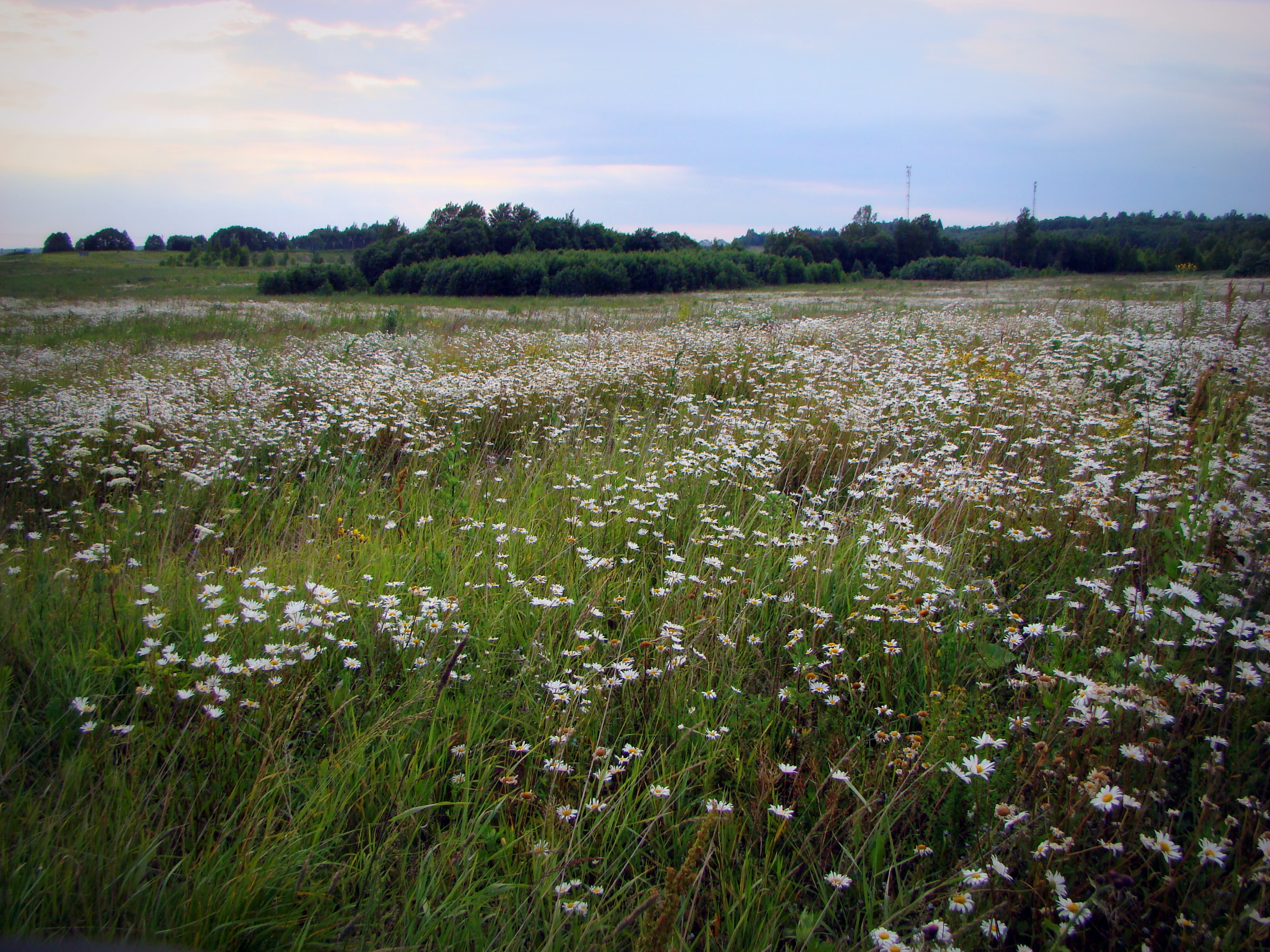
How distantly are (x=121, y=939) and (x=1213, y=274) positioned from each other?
3436 centimetres

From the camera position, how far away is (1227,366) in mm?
5918

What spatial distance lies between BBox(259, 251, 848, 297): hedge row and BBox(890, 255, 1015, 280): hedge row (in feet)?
69.7

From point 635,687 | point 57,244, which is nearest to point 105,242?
point 57,244

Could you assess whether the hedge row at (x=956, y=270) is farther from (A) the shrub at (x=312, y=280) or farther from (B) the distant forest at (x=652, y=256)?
(A) the shrub at (x=312, y=280)

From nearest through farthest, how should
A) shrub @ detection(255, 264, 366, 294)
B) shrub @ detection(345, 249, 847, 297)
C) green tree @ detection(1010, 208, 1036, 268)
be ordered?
shrub @ detection(255, 264, 366, 294) < shrub @ detection(345, 249, 847, 297) < green tree @ detection(1010, 208, 1036, 268)

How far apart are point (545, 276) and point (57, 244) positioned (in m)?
39.0

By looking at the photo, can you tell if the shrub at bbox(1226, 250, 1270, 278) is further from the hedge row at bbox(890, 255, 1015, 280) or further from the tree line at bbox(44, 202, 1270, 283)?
the hedge row at bbox(890, 255, 1015, 280)

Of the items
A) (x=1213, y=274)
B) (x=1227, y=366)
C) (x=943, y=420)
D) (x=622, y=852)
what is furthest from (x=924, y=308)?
(x=622, y=852)

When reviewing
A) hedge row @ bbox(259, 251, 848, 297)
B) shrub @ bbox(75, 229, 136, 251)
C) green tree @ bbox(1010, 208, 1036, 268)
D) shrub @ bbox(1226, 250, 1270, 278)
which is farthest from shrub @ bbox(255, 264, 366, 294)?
green tree @ bbox(1010, 208, 1036, 268)

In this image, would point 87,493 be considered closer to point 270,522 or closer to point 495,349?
point 270,522

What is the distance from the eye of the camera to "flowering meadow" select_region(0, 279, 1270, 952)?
1.52 meters

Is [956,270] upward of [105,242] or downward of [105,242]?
upward

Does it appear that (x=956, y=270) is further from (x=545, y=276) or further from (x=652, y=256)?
(x=545, y=276)

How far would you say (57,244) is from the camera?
3590 mm
